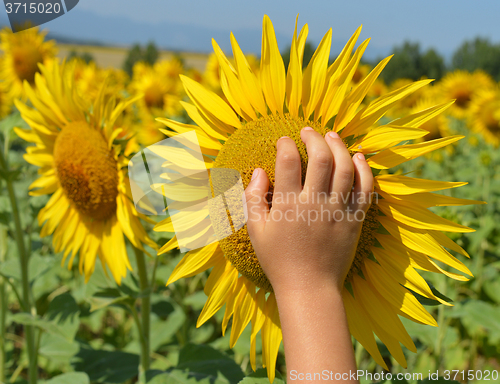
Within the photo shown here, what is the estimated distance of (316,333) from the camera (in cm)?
95

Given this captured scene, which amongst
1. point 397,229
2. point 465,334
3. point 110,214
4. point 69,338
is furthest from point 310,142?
point 465,334

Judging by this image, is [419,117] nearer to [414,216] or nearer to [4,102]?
[414,216]

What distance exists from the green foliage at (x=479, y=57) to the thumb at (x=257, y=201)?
40469 millimetres

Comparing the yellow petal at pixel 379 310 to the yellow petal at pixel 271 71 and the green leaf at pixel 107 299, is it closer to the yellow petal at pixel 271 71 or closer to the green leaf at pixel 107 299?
the yellow petal at pixel 271 71

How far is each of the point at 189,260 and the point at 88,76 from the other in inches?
208

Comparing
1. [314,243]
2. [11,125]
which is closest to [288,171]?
[314,243]

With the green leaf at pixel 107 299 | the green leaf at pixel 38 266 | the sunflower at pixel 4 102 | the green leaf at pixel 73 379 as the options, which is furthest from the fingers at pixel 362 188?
the sunflower at pixel 4 102

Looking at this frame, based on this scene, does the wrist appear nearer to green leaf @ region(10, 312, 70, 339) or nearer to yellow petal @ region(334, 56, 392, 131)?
yellow petal @ region(334, 56, 392, 131)

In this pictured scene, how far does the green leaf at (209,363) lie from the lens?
1.71m

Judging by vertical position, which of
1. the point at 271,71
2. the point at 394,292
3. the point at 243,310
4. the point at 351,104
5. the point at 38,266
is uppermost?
the point at 271,71

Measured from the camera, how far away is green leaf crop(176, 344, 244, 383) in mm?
1706

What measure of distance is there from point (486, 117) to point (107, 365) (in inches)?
249

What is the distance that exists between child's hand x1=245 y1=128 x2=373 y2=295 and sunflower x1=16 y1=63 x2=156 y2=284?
2.78 feet

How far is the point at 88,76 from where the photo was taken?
5781 millimetres
